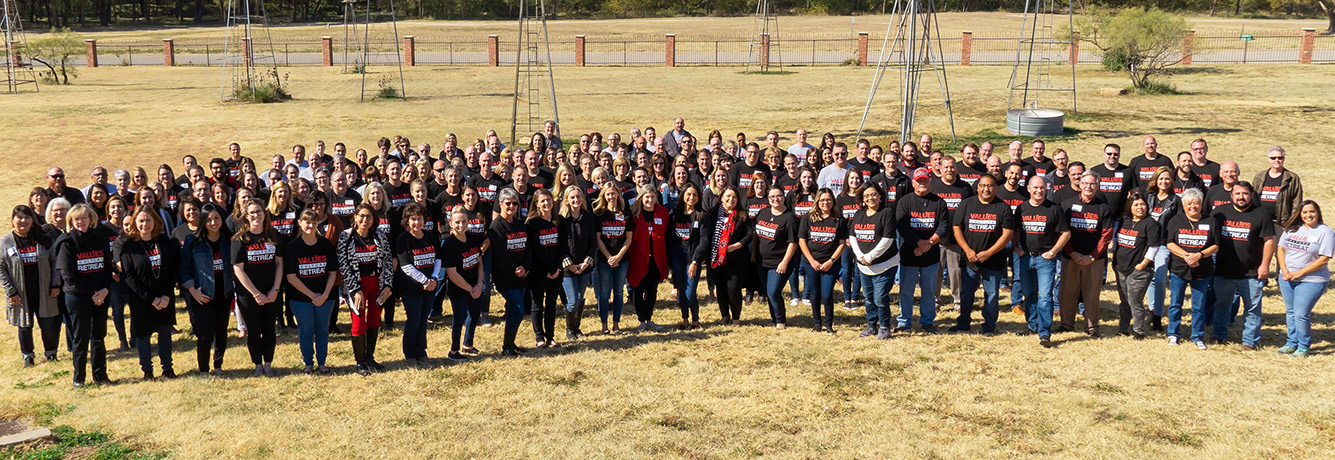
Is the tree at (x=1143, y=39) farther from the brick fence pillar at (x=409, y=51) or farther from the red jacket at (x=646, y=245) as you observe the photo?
the brick fence pillar at (x=409, y=51)

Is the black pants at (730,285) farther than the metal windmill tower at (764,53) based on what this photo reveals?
No

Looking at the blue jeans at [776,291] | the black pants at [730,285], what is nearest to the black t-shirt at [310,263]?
the black pants at [730,285]

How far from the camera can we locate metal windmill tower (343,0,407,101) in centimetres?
3606

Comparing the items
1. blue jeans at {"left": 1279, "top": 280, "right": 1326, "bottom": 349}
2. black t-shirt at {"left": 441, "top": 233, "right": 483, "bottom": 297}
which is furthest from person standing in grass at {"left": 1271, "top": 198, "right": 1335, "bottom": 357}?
black t-shirt at {"left": 441, "top": 233, "right": 483, "bottom": 297}

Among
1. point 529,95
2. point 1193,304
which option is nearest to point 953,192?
point 1193,304

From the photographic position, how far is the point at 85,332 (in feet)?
25.6

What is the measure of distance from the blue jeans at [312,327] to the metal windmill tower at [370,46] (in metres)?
26.6

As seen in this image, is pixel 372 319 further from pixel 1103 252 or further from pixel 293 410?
pixel 1103 252

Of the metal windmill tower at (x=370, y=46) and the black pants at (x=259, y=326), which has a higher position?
the metal windmill tower at (x=370, y=46)

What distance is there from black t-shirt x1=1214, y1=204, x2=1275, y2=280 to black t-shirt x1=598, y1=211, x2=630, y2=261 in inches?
207

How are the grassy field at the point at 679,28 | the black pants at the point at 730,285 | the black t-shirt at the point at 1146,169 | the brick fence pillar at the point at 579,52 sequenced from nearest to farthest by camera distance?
the black pants at the point at 730,285 → the black t-shirt at the point at 1146,169 → the brick fence pillar at the point at 579,52 → the grassy field at the point at 679,28

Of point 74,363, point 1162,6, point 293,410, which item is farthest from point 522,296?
point 1162,6

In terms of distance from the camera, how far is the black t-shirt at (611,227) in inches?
359

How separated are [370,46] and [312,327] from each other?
5753cm
